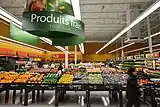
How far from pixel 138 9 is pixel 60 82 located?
26.3 feet

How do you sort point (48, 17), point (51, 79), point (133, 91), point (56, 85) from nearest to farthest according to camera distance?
point (48, 17) < point (133, 91) < point (56, 85) < point (51, 79)

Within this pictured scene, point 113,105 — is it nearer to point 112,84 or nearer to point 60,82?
point 112,84

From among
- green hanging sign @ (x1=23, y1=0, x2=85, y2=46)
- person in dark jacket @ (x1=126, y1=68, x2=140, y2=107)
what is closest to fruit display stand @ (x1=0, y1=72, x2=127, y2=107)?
person in dark jacket @ (x1=126, y1=68, x2=140, y2=107)

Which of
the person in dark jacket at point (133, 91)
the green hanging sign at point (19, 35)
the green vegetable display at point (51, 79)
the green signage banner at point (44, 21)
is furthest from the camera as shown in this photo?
the green vegetable display at point (51, 79)

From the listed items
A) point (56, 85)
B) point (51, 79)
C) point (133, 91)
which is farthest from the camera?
point (51, 79)

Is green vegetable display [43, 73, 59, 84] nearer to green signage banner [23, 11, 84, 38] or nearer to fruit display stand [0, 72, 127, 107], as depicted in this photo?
fruit display stand [0, 72, 127, 107]

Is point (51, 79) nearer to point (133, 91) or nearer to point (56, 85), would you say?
point (56, 85)

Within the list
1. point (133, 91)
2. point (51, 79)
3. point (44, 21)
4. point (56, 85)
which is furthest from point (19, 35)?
point (133, 91)

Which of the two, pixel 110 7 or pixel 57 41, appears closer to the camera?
pixel 57 41

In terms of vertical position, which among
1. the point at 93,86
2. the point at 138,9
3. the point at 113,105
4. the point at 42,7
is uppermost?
the point at 138,9

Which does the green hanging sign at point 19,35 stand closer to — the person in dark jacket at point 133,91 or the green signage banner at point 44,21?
the green signage banner at point 44,21

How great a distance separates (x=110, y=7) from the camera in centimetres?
1191

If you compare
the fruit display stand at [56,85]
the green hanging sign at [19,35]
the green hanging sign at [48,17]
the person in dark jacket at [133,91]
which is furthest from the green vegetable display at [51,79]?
the green hanging sign at [48,17]

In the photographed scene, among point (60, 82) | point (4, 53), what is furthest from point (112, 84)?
point (4, 53)
